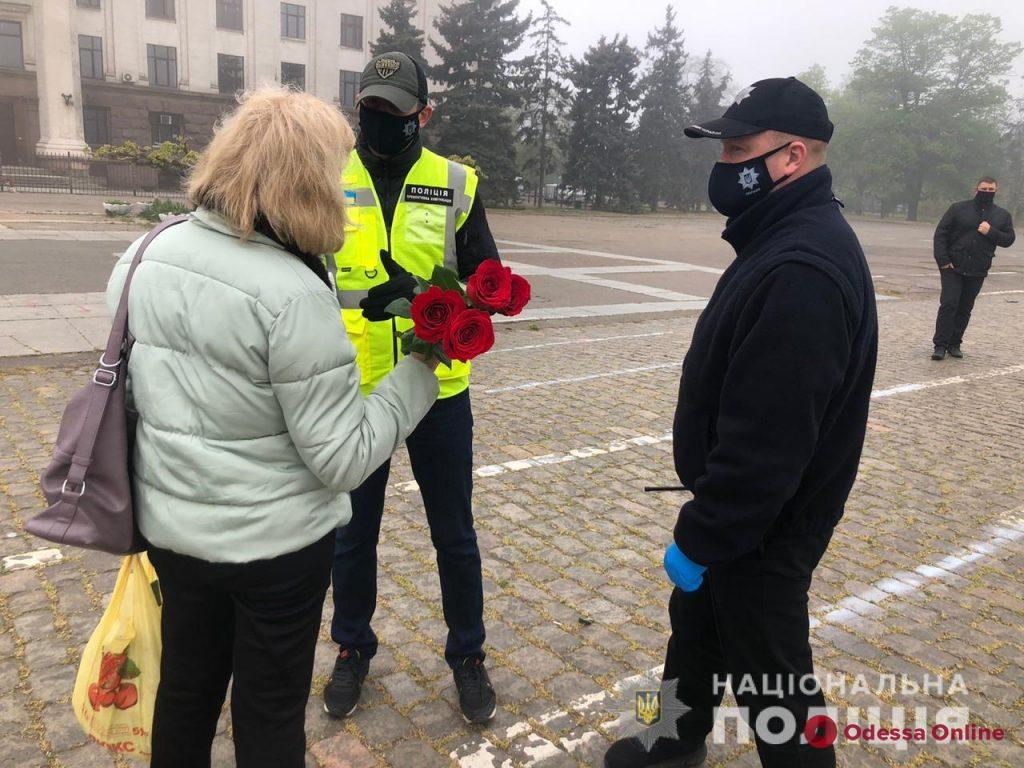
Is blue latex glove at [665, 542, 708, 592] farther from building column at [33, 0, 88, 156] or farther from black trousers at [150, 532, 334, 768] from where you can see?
building column at [33, 0, 88, 156]

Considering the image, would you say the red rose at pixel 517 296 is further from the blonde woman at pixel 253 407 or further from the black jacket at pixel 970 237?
the black jacket at pixel 970 237

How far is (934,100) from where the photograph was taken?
68875 millimetres

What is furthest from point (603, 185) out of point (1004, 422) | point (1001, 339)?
point (1004, 422)

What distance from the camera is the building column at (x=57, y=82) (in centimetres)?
3719

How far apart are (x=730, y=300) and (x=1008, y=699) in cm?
232

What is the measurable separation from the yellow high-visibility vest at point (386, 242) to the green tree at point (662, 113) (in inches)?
2173

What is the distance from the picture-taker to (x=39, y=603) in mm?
3457

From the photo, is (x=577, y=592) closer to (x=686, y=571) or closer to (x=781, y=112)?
(x=686, y=571)

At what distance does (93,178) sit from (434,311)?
3842cm

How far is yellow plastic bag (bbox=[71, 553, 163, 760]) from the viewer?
213 centimetres

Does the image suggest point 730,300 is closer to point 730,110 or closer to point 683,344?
point 730,110

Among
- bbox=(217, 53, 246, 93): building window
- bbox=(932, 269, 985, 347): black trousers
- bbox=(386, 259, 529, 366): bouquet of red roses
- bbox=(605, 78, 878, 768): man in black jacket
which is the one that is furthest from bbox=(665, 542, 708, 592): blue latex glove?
bbox=(217, 53, 246, 93): building window

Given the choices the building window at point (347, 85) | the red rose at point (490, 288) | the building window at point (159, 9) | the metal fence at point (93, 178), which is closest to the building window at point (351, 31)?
the building window at point (347, 85)

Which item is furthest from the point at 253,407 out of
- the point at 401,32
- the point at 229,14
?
the point at 229,14
